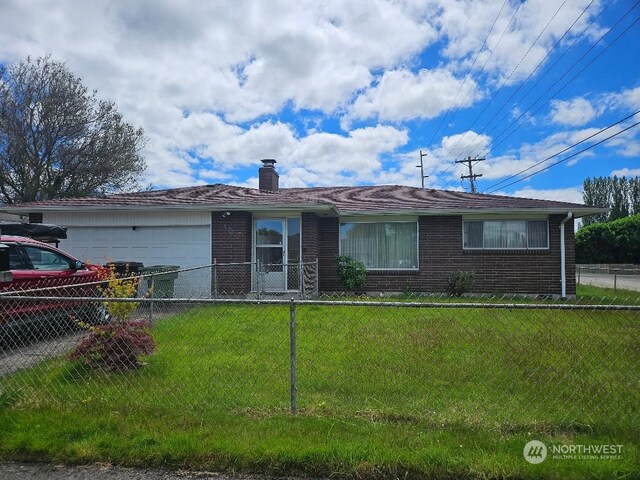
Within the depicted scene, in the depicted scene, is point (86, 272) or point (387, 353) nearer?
point (387, 353)

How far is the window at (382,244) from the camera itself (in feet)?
46.2

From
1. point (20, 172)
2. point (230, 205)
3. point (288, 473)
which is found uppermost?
point (20, 172)

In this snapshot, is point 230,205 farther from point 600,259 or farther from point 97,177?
point 600,259

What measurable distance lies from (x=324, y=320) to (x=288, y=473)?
527 cm

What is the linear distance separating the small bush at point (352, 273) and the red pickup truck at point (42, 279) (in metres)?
7.48

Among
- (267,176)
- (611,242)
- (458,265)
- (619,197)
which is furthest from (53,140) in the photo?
(619,197)

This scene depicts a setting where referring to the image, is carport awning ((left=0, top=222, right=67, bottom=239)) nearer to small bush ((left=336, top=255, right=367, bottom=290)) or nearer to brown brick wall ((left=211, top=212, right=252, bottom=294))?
brown brick wall ((left=211, top=212, right=252, bottom=294))

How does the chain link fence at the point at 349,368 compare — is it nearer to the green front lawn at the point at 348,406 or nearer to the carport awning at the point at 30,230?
the green front lawn at the point at 348,406

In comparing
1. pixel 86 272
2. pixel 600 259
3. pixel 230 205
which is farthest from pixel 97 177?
pixel 600 259

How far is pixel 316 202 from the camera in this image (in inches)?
486

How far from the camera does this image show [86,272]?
8.39 metres

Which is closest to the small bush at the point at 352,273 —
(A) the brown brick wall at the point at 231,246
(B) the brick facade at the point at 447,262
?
(B) the brick facade at the point at 447,262

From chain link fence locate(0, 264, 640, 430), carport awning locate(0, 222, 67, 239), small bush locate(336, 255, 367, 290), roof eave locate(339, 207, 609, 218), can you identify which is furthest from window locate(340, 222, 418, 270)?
carport awning locate(0, 222, 67, 239)

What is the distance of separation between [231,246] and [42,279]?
576 cm
